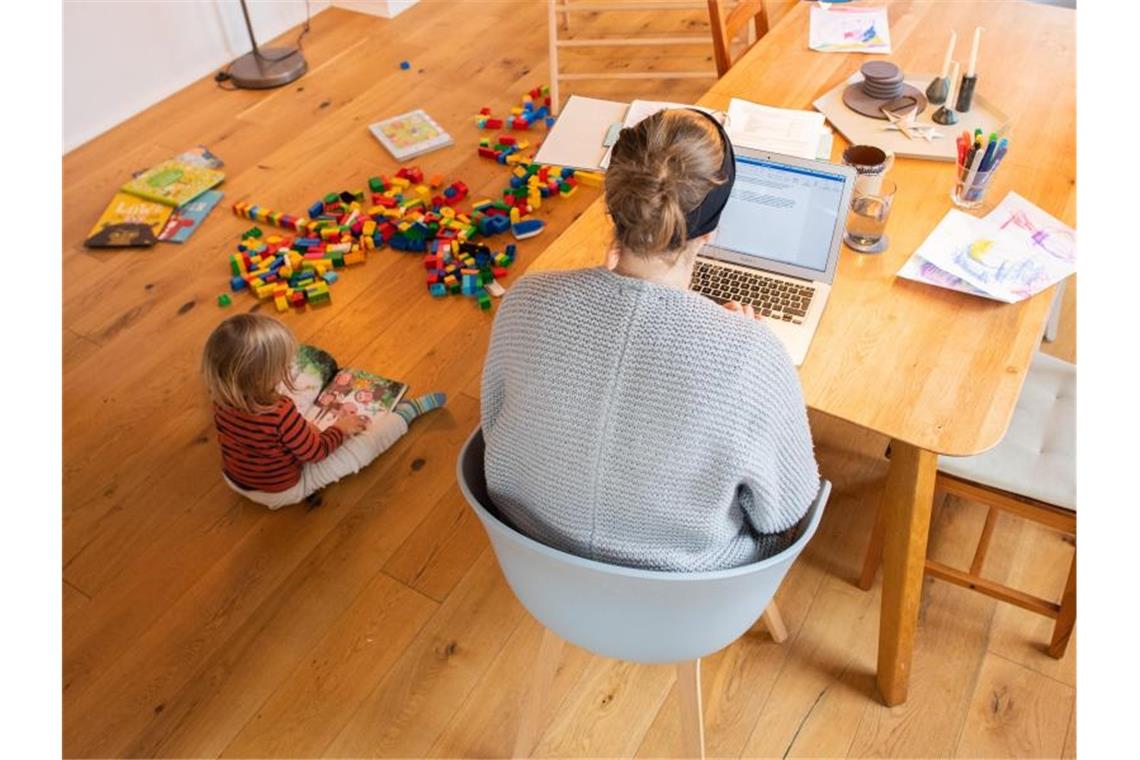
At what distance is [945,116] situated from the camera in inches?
77.5

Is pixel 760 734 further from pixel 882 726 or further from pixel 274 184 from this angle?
pixel 274 184

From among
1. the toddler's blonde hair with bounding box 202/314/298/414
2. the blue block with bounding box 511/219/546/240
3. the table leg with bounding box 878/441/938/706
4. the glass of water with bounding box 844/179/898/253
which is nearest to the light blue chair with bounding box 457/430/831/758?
the table leg with bounding box 878/441/938/706

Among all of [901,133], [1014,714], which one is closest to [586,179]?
[901,133]

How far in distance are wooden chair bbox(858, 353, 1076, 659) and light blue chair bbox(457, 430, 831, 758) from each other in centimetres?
47

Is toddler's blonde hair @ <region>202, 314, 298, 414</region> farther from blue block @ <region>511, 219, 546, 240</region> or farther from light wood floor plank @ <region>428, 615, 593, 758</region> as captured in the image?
blue block @ <region>511, 219, 546, 240</region>

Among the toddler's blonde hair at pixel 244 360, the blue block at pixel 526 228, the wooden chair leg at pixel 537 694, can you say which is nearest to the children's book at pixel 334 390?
the toddler's blonde hair at pixel 244 360

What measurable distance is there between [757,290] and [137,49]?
3142 millimetres

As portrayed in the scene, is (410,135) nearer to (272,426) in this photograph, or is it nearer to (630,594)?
(272,426)

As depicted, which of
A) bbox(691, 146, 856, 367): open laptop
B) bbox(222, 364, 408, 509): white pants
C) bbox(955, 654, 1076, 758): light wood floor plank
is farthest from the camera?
bbox(222, 364, 408, 509): white pants

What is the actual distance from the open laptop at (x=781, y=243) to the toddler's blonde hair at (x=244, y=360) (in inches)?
37.6

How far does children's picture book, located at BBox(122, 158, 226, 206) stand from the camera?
10.6 feet

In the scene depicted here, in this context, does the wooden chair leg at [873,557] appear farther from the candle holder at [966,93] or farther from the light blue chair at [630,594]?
the candle holder at [966,93]

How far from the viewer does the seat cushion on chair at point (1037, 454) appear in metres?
1.64
